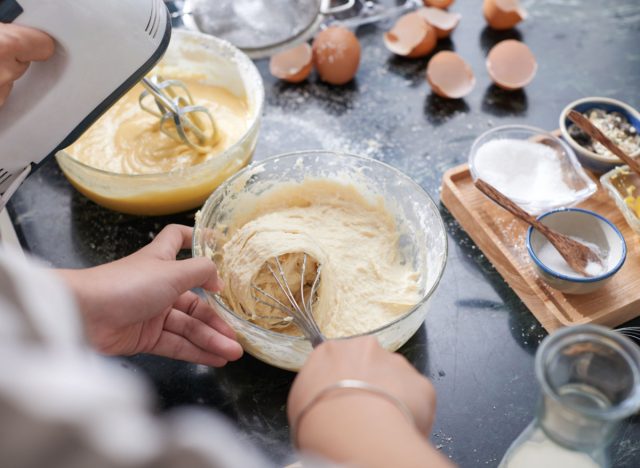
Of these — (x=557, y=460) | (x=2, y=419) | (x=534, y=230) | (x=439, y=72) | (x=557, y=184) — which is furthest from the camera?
(x=439, y=72)

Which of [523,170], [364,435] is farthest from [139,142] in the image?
[364,435]

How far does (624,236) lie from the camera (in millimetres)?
1225

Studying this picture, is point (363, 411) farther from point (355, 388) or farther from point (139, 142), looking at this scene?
point (139, 142)

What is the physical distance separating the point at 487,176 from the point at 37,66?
86 cm

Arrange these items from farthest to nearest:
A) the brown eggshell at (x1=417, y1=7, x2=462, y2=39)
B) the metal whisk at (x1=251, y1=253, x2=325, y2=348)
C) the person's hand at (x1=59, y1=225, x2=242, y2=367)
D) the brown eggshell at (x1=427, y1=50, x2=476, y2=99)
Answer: the brown eggshell at (x1=417, y1=7, x2=462, y2=39)
the brown eggshell at (x1=427, y1=50, x2=476, y2=99)
the metal whisk at (x1=251, y1=253, x2=325, y2=348)
the person's hand at (x1=59, y1=225, x2=242, y2=367)

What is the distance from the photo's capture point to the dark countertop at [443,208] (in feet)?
3.34

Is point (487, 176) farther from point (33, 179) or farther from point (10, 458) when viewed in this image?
point (10, 458)

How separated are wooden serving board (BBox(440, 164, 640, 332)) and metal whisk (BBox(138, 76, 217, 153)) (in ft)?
1.68

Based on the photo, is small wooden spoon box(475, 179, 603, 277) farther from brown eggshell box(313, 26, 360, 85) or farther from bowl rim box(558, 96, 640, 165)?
brown eggshell box(313, 26, 360, 85)

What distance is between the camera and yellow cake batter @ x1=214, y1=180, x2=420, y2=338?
3.31ft

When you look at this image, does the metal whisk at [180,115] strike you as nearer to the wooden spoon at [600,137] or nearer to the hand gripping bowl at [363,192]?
the hand gripping bowl at [363,192]

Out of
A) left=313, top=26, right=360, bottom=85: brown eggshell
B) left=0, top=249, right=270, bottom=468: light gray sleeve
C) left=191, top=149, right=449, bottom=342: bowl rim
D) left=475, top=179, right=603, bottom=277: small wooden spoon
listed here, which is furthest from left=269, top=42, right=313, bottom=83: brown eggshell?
left=0, top=249, right=270, bottom=468: light gray sleeve

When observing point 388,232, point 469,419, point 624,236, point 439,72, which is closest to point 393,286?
point 388,232

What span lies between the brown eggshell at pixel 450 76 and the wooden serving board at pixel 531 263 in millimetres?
268
